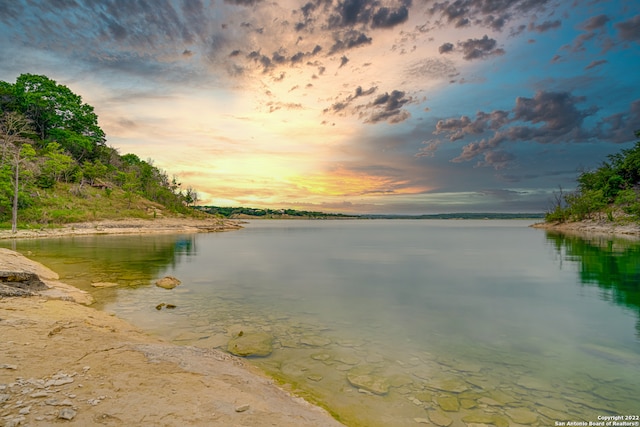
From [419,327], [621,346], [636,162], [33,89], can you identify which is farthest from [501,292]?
[33,89]

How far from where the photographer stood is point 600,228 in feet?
270

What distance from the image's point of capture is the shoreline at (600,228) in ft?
227

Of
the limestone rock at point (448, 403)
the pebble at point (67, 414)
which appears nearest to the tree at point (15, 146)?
the pebble at point (67, 414)

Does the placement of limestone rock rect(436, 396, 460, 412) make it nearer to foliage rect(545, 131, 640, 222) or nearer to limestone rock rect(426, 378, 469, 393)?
limestone rock rect(426, 378, 469, 393)

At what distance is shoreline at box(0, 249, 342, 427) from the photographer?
187 inches

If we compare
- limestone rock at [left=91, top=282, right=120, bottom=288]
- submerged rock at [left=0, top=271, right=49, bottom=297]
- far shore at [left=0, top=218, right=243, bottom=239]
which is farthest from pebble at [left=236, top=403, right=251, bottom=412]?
far shore at [left=0, top=218, right=243, bottom=239]

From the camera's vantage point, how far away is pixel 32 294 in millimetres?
12047

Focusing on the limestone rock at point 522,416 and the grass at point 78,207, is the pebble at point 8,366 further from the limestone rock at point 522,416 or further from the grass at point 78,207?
the grass at point 78,207

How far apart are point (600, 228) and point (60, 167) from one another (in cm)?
12689

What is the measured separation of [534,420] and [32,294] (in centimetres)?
1639

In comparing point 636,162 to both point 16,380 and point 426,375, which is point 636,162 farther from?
point 16,380

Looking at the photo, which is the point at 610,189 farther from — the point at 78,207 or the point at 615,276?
the point at 78,207

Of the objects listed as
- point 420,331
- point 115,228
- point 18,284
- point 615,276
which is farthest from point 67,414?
point 115,228

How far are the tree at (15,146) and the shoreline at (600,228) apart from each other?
105779 mm
